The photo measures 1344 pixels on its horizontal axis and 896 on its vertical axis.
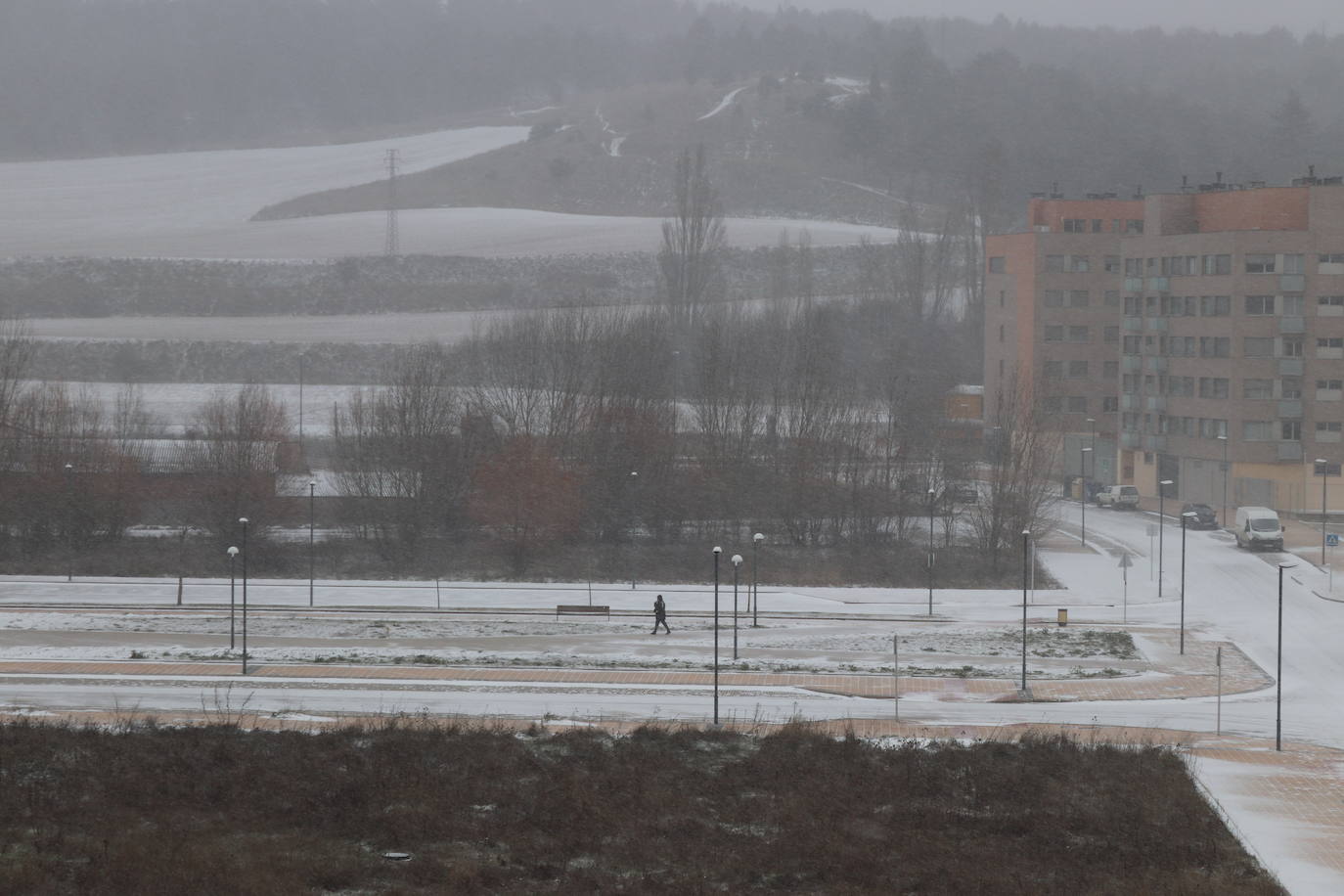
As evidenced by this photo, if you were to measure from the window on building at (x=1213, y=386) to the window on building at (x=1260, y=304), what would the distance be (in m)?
3.28

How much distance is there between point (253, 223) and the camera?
480ft

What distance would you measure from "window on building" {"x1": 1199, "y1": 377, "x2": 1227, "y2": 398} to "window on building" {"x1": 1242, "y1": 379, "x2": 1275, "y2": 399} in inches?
40.8

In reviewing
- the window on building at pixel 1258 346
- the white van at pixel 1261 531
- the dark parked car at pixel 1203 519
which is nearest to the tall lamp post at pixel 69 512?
the white van at pixel 1261 531

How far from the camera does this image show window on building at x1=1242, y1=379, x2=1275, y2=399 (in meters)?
65.4

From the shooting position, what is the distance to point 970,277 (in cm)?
10694

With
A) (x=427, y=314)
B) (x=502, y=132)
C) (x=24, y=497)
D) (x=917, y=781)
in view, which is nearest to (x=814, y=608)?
(x=917, y=781)

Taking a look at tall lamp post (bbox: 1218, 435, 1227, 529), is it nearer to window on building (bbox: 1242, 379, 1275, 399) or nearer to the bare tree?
window on building (bbox: 1242, 379, 1275, 399)

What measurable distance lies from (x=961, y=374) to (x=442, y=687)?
73982mm

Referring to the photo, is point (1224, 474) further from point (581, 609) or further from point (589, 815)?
point (589, 815)

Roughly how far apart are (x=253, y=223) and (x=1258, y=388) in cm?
10701

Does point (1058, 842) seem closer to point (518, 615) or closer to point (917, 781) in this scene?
point (917, 781)

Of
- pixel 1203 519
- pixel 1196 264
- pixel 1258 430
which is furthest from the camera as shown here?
pixel 1196 264

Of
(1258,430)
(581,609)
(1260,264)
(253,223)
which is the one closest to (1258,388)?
(1258,430)

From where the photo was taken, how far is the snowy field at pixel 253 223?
131m
